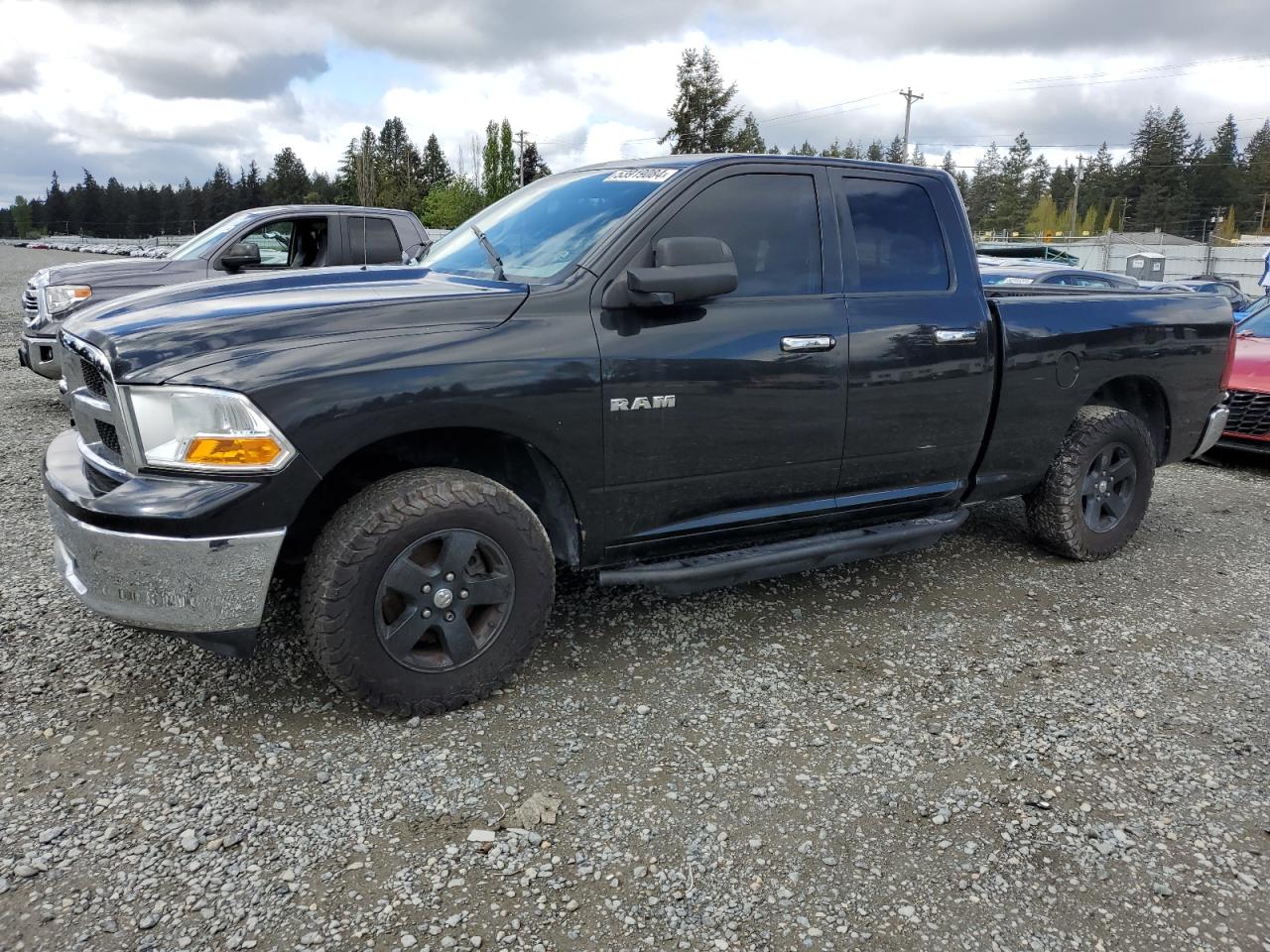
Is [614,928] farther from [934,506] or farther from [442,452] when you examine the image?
[934,506]

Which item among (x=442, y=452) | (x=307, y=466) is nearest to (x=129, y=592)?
(x=307, y=466)

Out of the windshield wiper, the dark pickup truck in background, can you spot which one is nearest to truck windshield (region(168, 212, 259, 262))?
the dark pickup truck in background

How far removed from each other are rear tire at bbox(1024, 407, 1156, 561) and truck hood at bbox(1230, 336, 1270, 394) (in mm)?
3037

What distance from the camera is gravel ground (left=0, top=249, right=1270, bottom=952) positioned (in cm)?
224

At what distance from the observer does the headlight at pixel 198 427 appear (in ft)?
8.49

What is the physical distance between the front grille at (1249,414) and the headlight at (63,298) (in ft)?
30.6

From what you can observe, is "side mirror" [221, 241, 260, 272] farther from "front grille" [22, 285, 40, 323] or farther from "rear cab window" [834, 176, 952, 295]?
"rear cab window" [834, 176, 952, 295]

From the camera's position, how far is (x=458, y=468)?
125 inches

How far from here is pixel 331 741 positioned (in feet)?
9.55

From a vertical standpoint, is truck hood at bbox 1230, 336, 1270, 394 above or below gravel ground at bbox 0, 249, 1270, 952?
above

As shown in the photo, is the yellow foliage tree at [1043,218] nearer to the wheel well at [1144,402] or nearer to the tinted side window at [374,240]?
the tinted side window at [374,240]

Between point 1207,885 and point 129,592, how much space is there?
309cm

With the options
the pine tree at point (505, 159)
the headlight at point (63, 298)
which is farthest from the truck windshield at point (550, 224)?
the pine tree at point (505, 159)

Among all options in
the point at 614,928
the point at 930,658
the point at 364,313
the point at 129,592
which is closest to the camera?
the point at 614,928
